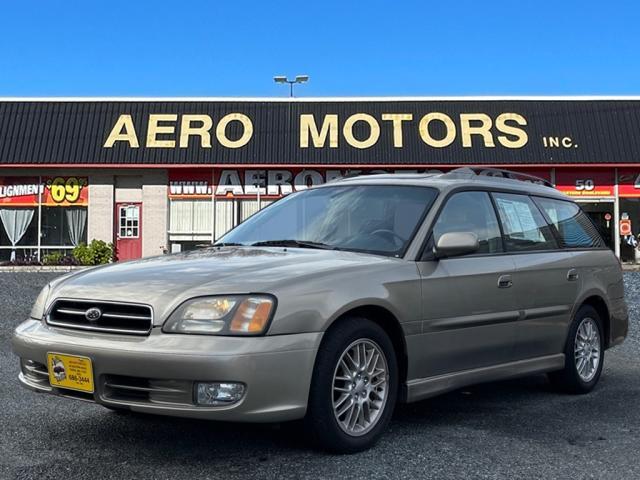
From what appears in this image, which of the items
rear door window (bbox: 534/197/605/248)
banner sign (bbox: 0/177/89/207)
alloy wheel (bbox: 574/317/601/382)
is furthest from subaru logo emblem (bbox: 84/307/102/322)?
banner sign (bbox: 0/177/89/207)

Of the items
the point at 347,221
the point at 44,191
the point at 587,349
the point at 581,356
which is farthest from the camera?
the point at 44,191

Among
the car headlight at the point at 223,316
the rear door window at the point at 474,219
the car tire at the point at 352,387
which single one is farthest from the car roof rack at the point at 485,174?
the car headlight at the point at 223,316

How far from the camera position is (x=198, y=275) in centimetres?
394

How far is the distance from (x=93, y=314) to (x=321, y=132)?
19627 millimetres

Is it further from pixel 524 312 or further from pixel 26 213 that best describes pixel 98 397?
pixel 26 213

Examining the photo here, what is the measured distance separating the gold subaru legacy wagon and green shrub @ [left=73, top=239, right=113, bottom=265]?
17510 mm

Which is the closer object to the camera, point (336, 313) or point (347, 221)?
point (336, 313)

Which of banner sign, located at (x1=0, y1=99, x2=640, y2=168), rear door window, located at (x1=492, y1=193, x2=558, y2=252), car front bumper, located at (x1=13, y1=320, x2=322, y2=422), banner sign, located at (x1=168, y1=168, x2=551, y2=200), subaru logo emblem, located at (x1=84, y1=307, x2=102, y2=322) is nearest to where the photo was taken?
car front bumper, located at (x1=13, y1=320, x2=322, y2=422)

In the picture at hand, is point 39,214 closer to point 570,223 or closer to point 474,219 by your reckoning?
point 570,223

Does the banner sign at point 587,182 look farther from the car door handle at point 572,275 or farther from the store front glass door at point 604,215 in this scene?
the car door handle at point 572,275

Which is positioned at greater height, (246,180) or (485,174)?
(246,180)

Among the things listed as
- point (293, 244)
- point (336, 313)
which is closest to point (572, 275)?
point (293, 244)

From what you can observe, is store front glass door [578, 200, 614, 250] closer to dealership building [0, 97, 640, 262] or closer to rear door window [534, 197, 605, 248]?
dealership building [0, 97, 640, 262]

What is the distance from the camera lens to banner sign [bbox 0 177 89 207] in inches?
919
